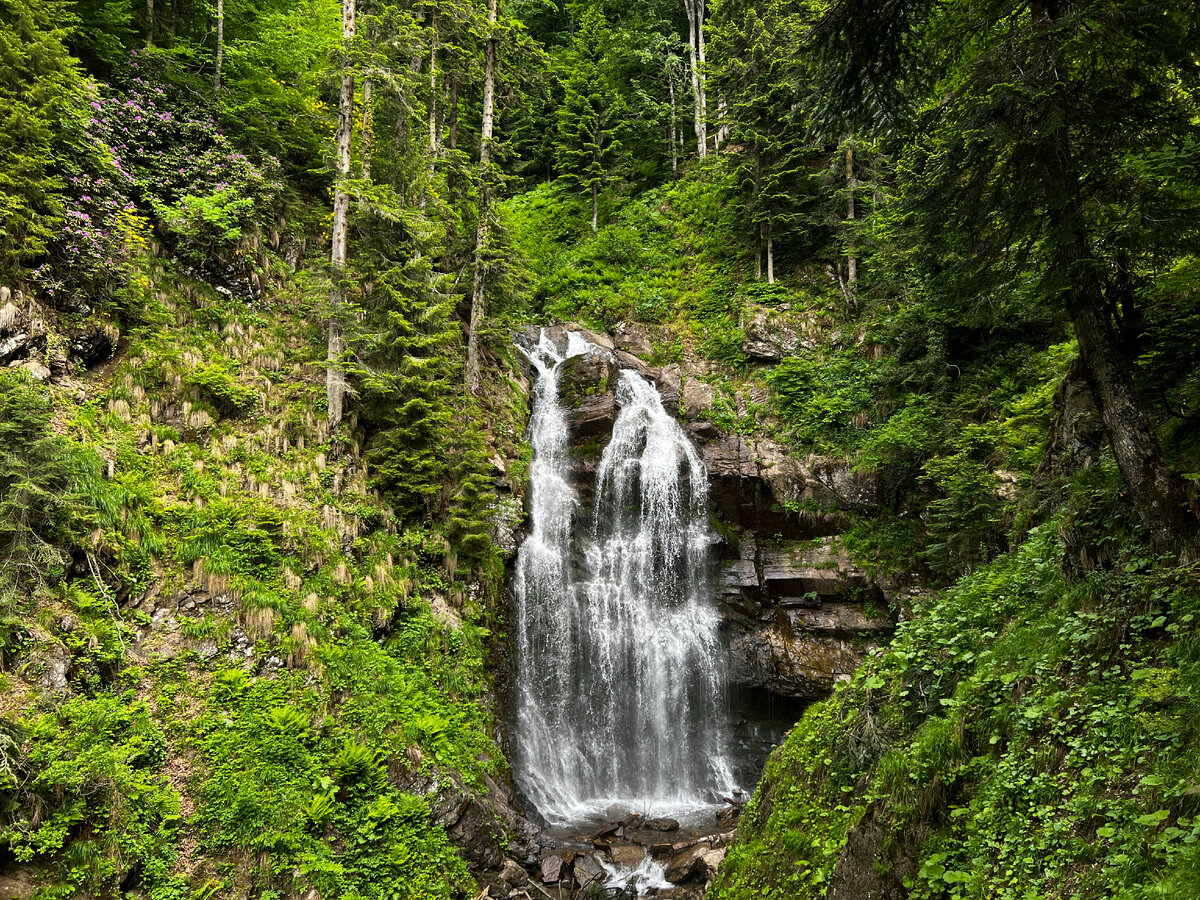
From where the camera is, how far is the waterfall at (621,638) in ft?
43.2

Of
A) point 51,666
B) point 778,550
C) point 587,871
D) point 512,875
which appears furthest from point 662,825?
point 51,666

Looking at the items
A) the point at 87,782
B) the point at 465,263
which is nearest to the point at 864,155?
the point at 465,263

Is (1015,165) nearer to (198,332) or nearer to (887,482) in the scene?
(887,482)

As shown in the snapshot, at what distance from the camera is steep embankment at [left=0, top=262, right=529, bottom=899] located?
6469mm

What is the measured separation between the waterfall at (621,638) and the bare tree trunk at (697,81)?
60.9 feet

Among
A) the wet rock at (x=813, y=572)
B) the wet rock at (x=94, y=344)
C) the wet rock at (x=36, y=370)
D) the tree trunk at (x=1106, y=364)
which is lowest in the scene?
the wet rock at (x=813, y=572)

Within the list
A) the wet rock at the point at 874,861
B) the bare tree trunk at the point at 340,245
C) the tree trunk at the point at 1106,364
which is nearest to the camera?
the wet rock at the point at 874,861

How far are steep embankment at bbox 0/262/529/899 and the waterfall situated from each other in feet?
7.01

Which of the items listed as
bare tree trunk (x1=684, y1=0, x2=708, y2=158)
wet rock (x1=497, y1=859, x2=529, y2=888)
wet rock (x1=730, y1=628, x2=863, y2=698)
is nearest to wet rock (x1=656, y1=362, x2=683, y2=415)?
wet rock (x1=730, y1=628, x2=863, y2=698)

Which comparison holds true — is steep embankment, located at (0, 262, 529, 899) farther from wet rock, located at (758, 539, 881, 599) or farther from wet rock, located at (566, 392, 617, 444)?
wet rock, located at (758, 539, 881, 599)

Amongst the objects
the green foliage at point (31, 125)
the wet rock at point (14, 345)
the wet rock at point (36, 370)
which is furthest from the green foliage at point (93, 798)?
the green foliage at point (31, 125)

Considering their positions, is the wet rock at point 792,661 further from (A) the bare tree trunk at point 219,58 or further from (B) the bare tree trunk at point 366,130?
(A) the bare tree trunk at point 219,58

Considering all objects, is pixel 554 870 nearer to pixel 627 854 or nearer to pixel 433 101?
pixel 627 854

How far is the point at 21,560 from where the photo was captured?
22.6 ft
